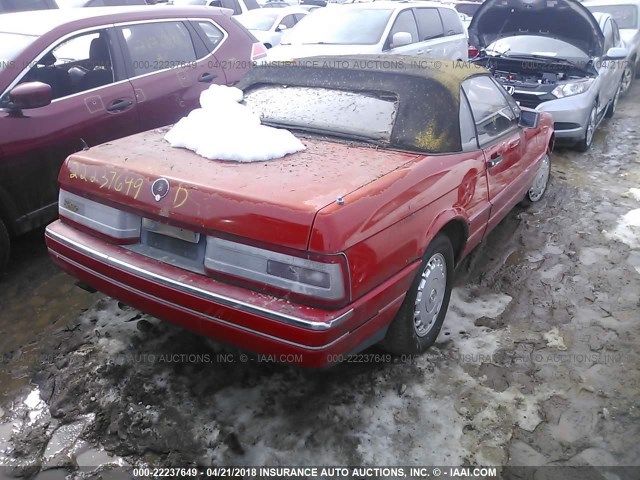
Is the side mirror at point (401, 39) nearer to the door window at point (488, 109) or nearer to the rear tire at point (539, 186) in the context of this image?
the rear tire at point (539, 186)

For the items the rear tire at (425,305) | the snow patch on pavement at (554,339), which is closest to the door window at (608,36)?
the snow patch on pavement at (554,339)

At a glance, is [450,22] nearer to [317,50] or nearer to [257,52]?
[317,50]

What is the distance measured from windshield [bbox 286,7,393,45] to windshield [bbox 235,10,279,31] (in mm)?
Answer: 3419

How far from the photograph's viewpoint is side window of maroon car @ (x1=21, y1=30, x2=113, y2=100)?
4.04 meters

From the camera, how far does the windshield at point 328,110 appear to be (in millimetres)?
3107

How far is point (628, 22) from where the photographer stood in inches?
393

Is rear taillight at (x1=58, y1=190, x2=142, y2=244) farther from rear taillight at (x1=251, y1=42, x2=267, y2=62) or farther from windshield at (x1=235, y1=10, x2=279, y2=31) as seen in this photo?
windshield at (x1=235, y1=10, x2=279, y2=31)

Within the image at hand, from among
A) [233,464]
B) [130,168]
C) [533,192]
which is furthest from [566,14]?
[233,464]

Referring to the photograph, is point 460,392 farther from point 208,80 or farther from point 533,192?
point 208,80

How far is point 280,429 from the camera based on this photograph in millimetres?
2521

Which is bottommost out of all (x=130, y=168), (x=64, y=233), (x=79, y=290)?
(x=79, y=290)

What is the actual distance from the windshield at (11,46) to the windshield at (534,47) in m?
5.97

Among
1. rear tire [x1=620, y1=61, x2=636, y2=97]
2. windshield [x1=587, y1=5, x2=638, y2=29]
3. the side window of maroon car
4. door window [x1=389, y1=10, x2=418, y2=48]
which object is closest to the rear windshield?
the side window of maroon car

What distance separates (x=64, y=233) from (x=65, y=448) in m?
1.10
